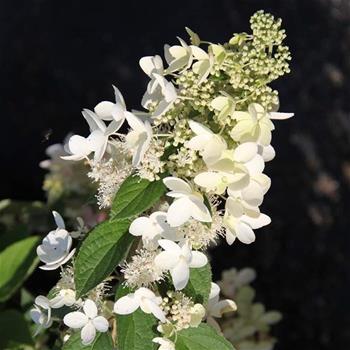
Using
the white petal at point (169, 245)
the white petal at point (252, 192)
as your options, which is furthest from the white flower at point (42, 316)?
the white petal at point (252, 192)

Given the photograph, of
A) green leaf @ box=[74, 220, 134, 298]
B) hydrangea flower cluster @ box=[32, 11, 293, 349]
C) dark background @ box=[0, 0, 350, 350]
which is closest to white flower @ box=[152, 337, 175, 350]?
hydrangea flower cluster @ box=[32, 11, 293, 349]

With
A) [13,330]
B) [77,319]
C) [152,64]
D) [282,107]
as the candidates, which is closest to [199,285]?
[77,319]

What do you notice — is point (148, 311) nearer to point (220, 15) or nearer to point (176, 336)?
point (176, 336)

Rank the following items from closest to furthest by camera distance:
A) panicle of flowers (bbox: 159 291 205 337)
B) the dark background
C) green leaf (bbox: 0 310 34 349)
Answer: panicle of flowers (bbox: 159 291 205 337) → green leaf (bbox: 0 310 34 349) → the dark background

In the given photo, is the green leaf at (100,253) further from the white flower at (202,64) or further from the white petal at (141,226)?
the white flower at (202,64)

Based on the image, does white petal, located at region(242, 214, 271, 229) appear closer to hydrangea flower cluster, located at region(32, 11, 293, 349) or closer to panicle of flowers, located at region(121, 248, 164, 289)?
hydrangea flower cluster, located at region(32, 11, 293, 349)
